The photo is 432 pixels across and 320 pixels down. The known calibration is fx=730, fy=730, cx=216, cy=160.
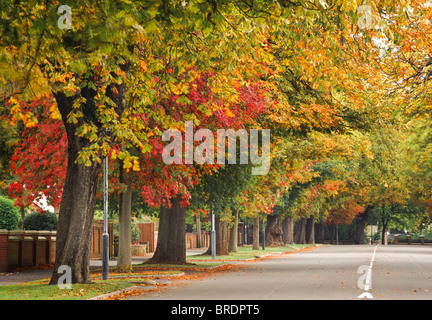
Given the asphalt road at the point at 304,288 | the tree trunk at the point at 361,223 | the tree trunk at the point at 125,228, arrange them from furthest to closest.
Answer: the tree trunk at the point at 361,223, the tree trunk at the point at 125,228, the asphalt road at the point at 304,288

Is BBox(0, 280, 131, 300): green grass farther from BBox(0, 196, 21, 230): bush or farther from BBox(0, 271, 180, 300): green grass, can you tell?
BBox(0, 196, 21, 230): bush

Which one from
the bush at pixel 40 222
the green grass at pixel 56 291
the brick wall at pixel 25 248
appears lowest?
the green grass at pixel 56 291

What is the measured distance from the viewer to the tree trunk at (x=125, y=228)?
83.9 ft

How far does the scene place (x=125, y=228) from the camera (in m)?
26.0

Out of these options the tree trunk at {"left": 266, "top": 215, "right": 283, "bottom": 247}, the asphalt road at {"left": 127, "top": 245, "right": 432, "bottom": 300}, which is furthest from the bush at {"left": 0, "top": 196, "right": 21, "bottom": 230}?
the tree trunk at {"left": 266, "top": 215, "right": 283, "bottom": 247}

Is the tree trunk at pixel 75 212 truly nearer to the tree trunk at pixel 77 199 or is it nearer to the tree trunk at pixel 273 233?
the tree trunk at pixel 77 199

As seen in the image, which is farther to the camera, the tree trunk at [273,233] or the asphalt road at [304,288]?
the tree trunk at [273,233]

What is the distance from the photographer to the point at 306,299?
15.1 m

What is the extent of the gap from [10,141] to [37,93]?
6.72m

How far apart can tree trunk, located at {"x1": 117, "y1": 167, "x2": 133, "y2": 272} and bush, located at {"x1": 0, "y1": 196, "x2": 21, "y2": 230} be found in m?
6.03

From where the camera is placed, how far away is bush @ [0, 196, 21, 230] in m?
29.8

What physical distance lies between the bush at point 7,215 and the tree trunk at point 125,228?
6.03 metres

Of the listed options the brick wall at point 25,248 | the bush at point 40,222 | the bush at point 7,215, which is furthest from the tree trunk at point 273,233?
the bush at point 7,215
